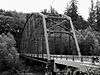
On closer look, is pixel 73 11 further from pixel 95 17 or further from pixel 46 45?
pixel 46 45

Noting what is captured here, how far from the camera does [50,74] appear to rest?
29.1 m

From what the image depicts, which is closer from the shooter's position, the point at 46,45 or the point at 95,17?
the point at 46,45

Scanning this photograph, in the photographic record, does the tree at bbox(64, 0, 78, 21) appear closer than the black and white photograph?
No

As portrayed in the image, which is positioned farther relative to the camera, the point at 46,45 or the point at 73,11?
the point at 73,11

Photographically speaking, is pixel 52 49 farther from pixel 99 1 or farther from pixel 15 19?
pixel 99 1

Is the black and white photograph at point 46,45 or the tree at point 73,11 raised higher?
the tree at point 73,11

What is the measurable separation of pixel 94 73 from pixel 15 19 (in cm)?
5771

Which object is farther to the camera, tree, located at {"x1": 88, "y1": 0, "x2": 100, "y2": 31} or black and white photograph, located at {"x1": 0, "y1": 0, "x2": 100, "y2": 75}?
tree, located at {"x1": 88, "y1": 0, "x2": 100, "y2": 31}

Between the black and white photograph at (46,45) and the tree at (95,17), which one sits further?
Result: the tree at (95,17)

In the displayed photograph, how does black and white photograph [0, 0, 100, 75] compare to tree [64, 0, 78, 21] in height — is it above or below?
below

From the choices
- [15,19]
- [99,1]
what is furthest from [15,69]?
[99,1]

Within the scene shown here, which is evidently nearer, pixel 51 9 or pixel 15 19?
pixel 15 19

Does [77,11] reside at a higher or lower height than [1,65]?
higher

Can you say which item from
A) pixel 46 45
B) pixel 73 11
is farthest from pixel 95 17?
pixel 46 45
